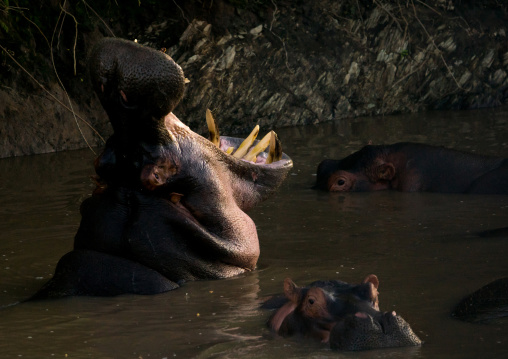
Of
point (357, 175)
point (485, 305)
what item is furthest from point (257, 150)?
point (357, 175)

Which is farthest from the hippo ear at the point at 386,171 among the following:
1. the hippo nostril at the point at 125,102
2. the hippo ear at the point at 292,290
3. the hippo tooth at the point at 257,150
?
the hippo ear at the point at 292,290

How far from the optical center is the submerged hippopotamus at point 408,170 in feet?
24.2

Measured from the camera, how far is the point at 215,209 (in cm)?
411

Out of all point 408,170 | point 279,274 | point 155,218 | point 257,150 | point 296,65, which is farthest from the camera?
point 296,65

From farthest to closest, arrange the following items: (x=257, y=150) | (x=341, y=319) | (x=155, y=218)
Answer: (x=257, y=150), (x=155, y=218), (x=341, y=319)

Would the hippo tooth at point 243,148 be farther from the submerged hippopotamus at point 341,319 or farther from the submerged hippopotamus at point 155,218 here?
the submerged hippopotamus at point 341,319

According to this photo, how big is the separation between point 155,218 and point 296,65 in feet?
26.6

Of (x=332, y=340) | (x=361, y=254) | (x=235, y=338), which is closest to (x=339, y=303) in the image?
(x=332, y=340)

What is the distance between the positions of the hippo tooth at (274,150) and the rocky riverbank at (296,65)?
229 inches

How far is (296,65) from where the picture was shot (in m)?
11.9

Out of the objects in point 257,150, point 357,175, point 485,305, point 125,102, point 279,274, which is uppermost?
point 125,102

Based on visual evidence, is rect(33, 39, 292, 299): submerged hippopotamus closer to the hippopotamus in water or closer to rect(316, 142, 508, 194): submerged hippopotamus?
the hippopotamus in water

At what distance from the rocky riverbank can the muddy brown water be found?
86.8 inches

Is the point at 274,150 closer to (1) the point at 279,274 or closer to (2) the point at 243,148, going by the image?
(2) the point at 243,148
